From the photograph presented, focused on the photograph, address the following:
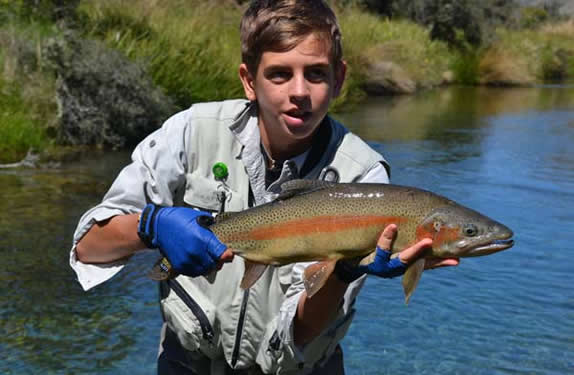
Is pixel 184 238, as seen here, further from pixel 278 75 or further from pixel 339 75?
pixel 339 75

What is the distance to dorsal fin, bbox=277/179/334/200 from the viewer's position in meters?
2.85

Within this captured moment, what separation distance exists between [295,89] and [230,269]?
2.78 ft

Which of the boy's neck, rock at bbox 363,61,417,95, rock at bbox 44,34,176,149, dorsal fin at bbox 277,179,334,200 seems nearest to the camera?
dorsal fin at bbox 277,179,334,200

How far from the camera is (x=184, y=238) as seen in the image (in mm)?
2742

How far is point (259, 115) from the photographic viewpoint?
10.9 feet

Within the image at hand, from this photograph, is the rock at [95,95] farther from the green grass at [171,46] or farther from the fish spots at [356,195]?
the fish spots at [356,195]

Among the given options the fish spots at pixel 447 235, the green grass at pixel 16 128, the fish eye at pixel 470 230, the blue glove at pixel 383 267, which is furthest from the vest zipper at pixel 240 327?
the green grass at pixel 16 128

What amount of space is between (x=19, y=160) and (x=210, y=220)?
27.4ft

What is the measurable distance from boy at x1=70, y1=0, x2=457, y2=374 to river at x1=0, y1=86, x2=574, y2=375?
2.25 metres

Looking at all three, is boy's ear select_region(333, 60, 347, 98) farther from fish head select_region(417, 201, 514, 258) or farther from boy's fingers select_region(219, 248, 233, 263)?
boy's fingers select_region(219, 248, 233, 263)

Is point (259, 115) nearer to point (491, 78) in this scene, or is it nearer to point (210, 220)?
point (210, 220)

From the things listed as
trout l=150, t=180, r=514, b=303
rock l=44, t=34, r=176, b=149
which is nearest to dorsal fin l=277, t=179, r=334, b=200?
trout l=150, t=180, r=514, b=303

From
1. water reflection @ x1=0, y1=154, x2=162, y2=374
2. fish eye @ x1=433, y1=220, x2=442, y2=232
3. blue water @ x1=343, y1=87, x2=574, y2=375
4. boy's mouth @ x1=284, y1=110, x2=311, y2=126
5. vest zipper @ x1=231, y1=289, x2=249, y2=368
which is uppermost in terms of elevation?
boy's mouth @ x1=284, y1=110, x2=311, y2=126

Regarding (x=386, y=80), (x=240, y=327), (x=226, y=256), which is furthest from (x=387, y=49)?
(x=226, y=256)
